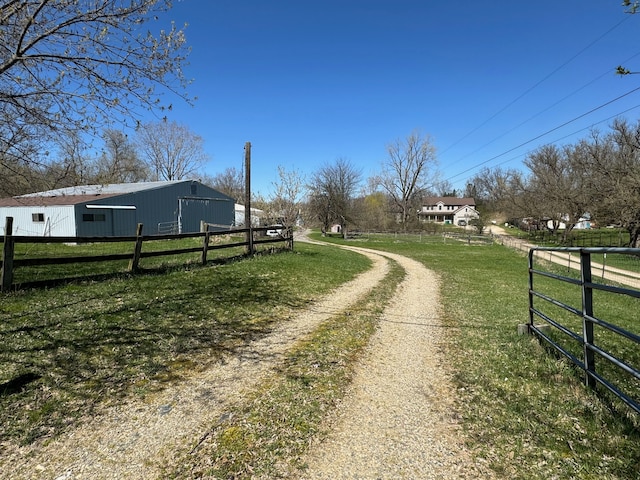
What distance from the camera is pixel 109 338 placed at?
4980 millimetres

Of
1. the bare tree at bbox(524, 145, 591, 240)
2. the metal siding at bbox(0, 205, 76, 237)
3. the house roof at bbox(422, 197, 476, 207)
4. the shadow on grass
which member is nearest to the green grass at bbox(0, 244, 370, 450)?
the shadow on grass

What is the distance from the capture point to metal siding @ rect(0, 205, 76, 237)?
2398 centimetres

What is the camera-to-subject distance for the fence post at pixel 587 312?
3.41m

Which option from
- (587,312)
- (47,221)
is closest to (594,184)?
(587,312)

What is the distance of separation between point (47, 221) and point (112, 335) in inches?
1024

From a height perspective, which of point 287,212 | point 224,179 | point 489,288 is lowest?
point 489,288

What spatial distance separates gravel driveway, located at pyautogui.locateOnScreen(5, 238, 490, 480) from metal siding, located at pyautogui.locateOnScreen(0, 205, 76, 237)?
2526 centimetres

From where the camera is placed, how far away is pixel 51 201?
25016 mm

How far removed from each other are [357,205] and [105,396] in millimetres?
55894

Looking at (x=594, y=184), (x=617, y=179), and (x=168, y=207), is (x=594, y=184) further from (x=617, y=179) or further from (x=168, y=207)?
(x=168, y=207)

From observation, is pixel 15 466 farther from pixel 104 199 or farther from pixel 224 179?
pixel 224 179

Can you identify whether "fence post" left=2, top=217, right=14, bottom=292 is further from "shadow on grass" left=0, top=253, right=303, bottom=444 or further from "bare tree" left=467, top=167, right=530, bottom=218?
"bare tree" left=467, top=167, right=530, bottom=218

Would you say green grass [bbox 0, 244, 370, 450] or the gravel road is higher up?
green grass [bbox 0, 244, 370, 450]

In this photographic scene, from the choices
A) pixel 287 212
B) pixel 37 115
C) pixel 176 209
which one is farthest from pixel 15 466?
pixel 176 209
